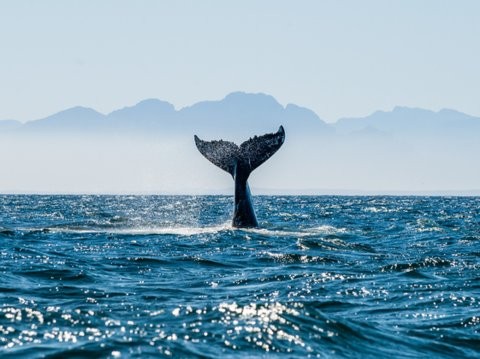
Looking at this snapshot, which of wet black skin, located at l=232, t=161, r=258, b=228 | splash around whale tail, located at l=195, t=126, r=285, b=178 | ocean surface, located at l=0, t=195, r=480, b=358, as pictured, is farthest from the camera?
wet black skin, located at l=232, t=161, r=258, b=228

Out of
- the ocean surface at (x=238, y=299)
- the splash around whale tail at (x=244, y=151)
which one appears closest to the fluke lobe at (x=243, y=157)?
the splash around whale tail at (x=244, y=151)

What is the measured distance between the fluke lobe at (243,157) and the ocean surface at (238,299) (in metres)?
3.22

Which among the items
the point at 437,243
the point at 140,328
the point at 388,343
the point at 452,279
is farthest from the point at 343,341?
the point at 437,243

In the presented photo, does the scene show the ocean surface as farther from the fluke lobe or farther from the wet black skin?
the fluke lobe

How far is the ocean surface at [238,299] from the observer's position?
25.6 ft

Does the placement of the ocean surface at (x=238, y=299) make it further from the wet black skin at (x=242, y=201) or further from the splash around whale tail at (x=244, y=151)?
the splash around whale tail at (x=244, y=151)

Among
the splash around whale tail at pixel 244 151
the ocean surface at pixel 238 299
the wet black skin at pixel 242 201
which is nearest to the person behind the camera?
the ocean surface at pixel 238 299

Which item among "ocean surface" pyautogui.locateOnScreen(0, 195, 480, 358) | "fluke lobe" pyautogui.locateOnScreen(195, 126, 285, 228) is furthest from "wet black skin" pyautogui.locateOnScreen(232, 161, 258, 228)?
"ocean surface" pyautogui.locateOnScreen(0, 195, 480, 358)

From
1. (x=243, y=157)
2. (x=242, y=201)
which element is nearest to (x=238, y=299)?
(x=243, y=157)

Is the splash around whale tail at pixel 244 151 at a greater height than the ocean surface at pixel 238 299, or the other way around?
the splash around whale tail at pixel 244 151

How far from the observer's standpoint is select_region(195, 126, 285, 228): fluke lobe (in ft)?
70.4

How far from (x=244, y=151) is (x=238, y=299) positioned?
11.7 meters

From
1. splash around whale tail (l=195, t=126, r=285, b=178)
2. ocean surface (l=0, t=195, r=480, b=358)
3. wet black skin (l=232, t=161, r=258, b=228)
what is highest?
splash around whale tail (l=195, t=126, r=285, b=178)

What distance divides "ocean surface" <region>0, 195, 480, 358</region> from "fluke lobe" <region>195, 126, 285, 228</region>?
3221 mm
